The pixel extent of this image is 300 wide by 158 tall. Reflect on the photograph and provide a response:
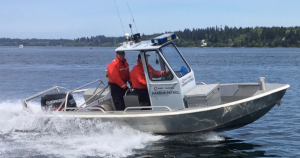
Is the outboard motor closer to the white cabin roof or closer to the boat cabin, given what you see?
the boat cabin

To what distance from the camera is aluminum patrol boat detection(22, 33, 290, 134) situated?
8.28 meters

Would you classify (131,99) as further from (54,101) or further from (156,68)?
(54,101)

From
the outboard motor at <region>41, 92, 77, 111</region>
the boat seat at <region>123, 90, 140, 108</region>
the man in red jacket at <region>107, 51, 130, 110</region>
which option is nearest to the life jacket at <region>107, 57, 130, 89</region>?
the man in red jacket at <region>107, 51, 130, 110</region>

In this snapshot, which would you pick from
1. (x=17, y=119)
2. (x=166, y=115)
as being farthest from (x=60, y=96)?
(x=166, y=115)

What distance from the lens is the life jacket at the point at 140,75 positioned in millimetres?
8742

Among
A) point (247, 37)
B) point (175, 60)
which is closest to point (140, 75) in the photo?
point (175, 60)

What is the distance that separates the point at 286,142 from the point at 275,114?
369cm

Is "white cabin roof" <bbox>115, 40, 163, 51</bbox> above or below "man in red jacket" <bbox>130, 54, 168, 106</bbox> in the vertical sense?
above

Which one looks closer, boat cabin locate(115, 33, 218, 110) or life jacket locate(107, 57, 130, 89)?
boat cabin locate(115, 33, 218, 110)

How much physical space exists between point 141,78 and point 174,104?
0.96 meters

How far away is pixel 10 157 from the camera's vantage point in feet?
27.0

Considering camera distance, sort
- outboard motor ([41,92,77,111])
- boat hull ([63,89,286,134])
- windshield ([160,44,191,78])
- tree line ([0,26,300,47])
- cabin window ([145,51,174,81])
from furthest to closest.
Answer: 1. tree line ([0,26,300,47])
2. outboard motor ([41,92,77,111])
3. windshield ([160,44,191,78])
4. cabin window ([145,51,174,81])
5. boat hull ([63,89,286,134])

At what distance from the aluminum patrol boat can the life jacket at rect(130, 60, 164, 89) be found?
8cm

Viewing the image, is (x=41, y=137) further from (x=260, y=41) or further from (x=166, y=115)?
(x=260, y=41)
